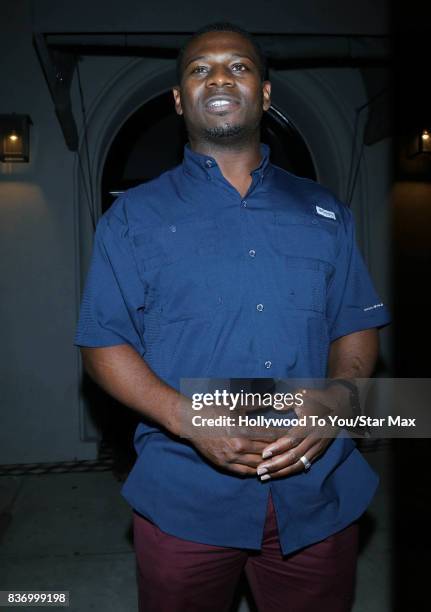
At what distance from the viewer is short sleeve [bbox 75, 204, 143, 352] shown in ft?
4.60

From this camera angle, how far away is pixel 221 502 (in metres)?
1.38

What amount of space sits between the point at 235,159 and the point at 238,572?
4.13 feet

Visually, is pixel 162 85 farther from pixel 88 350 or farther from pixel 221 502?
pixel 221 502

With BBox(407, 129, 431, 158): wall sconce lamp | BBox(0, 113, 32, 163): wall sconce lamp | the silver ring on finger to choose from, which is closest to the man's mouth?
the silver ring on finger

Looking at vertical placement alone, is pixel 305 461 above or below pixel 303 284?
below

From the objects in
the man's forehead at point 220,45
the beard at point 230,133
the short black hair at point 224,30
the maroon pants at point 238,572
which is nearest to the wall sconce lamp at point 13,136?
the short black hair at point 224,30

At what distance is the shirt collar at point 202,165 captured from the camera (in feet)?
5.02

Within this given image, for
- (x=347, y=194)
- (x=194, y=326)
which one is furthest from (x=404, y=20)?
(x=194, y=326)

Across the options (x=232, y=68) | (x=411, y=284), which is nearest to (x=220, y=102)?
(x=232, y=68)

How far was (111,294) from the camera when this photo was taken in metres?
1.43

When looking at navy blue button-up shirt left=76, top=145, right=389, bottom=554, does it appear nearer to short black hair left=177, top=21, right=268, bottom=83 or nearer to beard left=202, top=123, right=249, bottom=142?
beard left=202, top=123, right=249, bottom=142

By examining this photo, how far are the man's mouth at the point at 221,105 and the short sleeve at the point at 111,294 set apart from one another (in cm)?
45

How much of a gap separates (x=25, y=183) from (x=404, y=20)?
334cm

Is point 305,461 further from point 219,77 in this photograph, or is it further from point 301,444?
point 219,77
